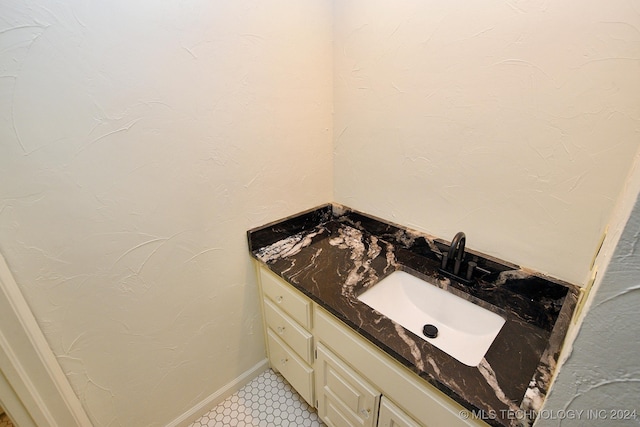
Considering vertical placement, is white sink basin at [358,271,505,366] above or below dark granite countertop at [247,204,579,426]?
below

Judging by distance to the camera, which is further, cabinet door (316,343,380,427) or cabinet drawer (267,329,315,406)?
cabinet drawer (267,329,315,406)

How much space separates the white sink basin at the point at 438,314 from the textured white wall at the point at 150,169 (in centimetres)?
57

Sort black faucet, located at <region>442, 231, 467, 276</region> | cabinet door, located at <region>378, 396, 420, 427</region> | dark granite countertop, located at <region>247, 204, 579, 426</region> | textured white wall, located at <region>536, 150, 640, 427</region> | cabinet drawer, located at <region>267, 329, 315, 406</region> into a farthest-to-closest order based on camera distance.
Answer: cabinet drawer, located at <region>267, 329, 315, 406</region> → black faucet, located at <region>442, 231, 467, 276</region> → cabinet door, located at <region>378, 396, 420, 427</region> → dark granite countertop, located at <region>247, 204, 579, 426</region> → textured white wall, located at <region>536, 150, 640, 427</region>

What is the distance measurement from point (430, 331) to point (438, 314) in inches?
3.6

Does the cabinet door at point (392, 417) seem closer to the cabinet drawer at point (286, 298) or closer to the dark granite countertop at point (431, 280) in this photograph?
the dark granite countertop at point (431, 280)

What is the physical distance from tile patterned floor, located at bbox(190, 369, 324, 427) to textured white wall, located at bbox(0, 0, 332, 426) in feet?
0.46

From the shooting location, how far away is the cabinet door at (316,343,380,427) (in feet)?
2.94

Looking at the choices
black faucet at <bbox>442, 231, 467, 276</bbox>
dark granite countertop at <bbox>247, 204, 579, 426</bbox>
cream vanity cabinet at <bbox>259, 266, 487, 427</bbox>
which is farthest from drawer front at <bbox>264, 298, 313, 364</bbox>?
black faucet at <bbox>442, 231, 467, 276</bbox>

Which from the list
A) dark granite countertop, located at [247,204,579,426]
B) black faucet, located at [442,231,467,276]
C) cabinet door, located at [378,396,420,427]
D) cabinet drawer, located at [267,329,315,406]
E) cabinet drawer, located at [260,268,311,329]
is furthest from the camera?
cabinet drawer, located at [267,329,315,406]

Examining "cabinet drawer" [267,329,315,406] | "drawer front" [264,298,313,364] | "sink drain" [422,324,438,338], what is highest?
"sink drain" [422,324,438,338]

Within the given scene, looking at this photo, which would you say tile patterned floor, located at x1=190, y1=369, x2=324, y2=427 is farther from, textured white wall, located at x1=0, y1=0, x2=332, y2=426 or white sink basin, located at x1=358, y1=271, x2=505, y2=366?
white sink basin, located at x1=358, y1=271, x2=505, y2=366

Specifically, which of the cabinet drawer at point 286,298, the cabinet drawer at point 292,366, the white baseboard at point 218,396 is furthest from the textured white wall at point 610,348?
the white baseboard at point 218,396

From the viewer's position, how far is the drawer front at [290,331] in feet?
3.59

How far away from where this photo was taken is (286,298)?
111cm
